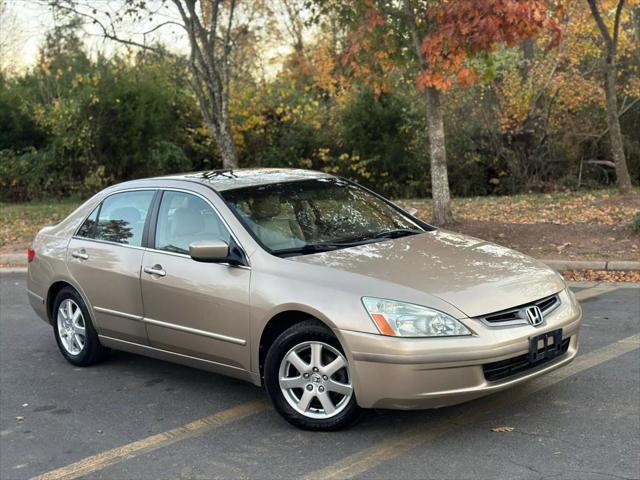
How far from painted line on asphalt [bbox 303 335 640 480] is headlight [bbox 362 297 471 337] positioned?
26.1 inches

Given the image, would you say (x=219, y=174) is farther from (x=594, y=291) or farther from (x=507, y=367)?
(x=594, y=291)

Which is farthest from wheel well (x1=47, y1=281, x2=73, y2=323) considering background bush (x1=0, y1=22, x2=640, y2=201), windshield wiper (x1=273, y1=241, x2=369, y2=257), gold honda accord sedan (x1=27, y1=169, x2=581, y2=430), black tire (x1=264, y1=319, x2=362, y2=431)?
background bush (x1=0, y1=22, x2=640, y2=201)

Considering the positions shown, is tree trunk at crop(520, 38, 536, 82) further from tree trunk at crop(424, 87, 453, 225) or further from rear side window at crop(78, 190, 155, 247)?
rear side window at crop(78, 190, 155, 247)

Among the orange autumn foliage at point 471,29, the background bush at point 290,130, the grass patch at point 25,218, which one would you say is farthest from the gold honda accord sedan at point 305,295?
the background bush at point 290,130

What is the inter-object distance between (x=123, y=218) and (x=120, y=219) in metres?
0.04

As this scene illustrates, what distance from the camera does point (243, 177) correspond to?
19.6 ft

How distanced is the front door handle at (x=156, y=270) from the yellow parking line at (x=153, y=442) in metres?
1.06

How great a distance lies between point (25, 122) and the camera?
20688 mm

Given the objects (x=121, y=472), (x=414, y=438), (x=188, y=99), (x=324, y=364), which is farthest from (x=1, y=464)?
(x=188, y=99)

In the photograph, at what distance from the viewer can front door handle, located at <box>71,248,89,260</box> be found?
6.21 metres

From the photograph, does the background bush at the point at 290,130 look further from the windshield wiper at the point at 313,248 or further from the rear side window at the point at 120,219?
the windshield wiper at the point at 313,248

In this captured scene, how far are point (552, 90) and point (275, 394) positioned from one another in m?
14.8

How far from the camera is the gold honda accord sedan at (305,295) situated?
14.1 feet

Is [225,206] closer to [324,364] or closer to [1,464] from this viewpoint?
[324,364]
